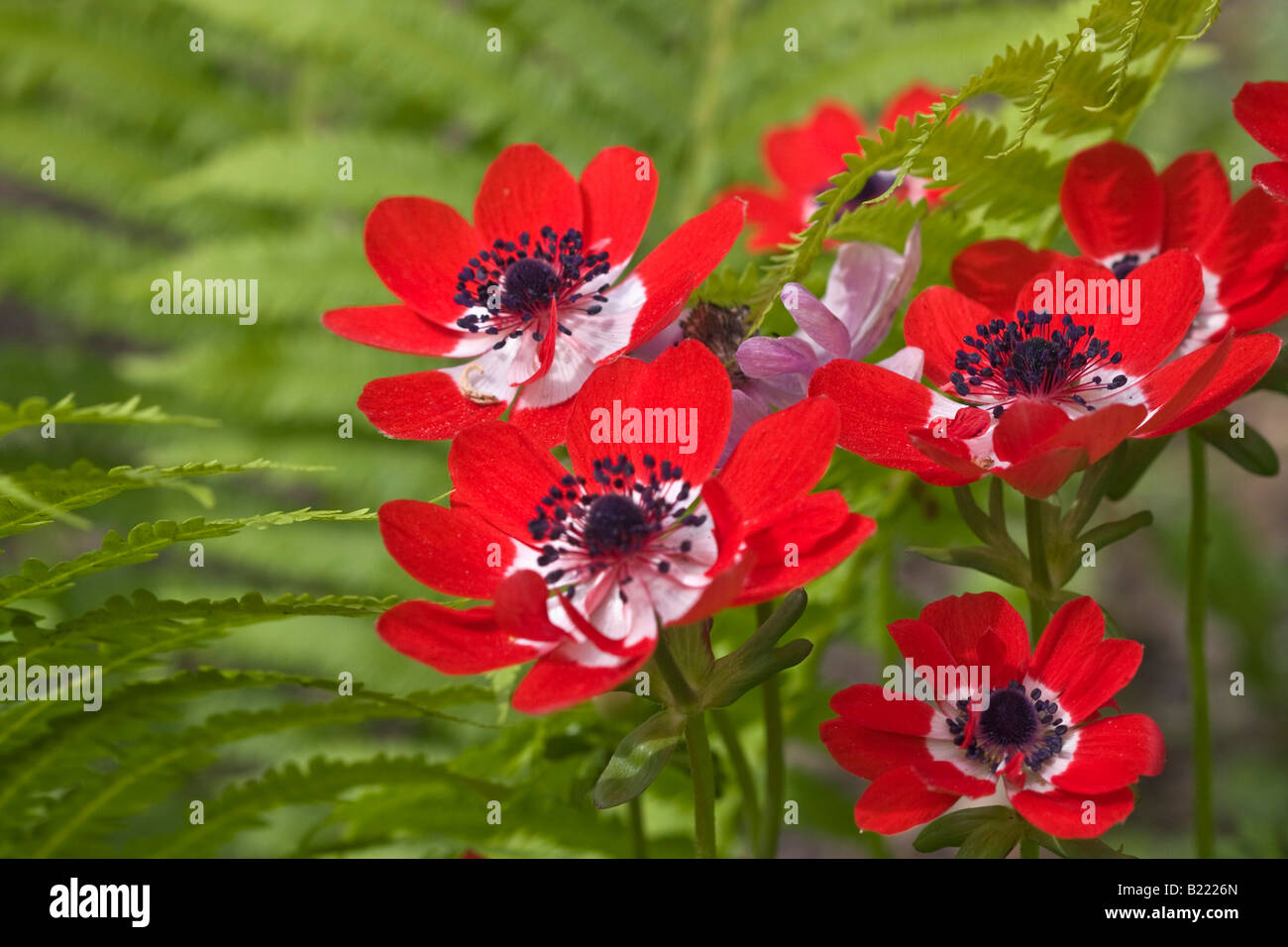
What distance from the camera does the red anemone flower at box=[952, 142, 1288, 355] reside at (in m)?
0.60

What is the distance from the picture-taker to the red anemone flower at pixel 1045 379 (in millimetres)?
466

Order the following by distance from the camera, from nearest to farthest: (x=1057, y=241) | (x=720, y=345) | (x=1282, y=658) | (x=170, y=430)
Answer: (x=720, y=345)
(x=1057, y=241)
(x=170, y=430)
(x=1282, y=658)

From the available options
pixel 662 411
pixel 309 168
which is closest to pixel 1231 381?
pixel 662 411

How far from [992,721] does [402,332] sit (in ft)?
1.14

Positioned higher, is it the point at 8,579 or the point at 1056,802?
the point at 8,579

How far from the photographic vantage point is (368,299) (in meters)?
1.42

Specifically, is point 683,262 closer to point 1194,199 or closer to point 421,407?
point 421,407

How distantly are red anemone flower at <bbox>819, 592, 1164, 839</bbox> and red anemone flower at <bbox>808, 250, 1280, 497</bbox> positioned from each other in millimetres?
78

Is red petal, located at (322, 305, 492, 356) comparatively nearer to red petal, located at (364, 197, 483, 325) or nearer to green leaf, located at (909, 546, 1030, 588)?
red petal, located at (364, 197, 483, 325)

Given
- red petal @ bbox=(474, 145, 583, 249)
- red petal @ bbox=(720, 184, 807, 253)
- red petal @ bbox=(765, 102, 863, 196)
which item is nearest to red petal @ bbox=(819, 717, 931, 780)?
red petal @ bbox=(474, 145, 583, 249)
